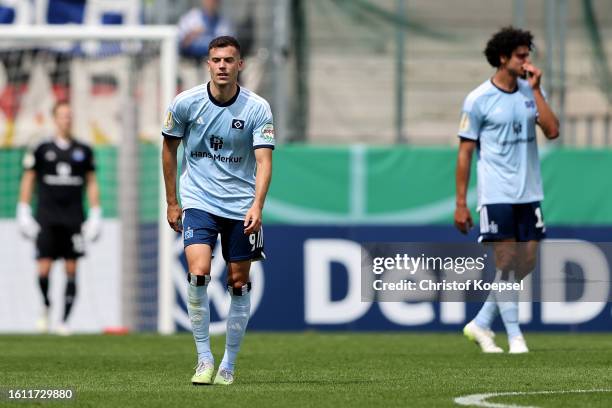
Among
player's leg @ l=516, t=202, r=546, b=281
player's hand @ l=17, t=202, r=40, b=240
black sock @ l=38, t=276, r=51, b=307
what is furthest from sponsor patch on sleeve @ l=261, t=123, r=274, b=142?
player's hand @ l=17, t=202, r=40, b=240

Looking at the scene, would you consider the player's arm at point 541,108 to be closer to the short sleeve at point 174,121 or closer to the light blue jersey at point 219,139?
Result: the light blue jersey at point 219,139

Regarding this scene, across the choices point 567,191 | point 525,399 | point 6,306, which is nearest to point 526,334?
point 567,191

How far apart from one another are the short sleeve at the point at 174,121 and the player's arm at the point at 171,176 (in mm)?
41

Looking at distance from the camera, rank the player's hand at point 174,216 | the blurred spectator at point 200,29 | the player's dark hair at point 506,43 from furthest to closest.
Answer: the blurred spectator at point 200,29 < the player's dark hair at point 506,43 < the player's hand at point 174,216

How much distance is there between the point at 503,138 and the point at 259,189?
313cm

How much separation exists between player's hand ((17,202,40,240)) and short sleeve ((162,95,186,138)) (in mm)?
6982

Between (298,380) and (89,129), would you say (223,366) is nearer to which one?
(298,380)

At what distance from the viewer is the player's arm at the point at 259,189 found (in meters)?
7.92

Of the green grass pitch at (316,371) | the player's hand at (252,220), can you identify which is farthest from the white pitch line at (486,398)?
the player's hand at (252,220)

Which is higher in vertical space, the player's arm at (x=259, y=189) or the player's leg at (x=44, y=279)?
the player's arm at (x=259, y=189)

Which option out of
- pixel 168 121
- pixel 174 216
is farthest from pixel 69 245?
pixel 168 121

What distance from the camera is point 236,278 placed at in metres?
8.23

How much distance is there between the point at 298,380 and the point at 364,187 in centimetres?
729

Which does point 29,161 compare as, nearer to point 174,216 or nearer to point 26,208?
point 26,208
